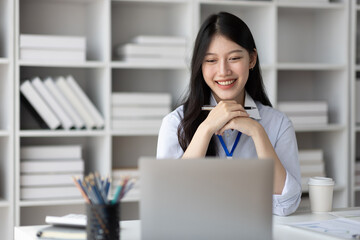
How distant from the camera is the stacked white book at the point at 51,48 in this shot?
9.60 feet

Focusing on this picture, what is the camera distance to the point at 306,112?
341 cm

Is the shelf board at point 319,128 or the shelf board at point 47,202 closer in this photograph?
the shelf board at point 47,202

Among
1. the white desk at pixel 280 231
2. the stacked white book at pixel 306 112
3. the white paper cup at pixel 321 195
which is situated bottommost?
the white desk at pixel 280 231

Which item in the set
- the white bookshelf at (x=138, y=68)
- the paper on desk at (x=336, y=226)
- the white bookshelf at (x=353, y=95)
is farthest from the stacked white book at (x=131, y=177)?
the paper on desk at (x=336, y=226)

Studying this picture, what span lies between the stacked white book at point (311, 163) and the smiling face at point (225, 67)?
4.51ft

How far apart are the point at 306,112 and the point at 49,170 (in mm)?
1552

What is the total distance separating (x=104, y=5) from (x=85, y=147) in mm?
860

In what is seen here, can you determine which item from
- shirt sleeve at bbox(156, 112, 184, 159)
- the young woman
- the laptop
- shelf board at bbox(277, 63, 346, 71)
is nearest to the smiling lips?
the young woman

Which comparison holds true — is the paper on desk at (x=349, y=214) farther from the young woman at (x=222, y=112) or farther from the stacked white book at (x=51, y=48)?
the stacked white book at (x=51, y=48)

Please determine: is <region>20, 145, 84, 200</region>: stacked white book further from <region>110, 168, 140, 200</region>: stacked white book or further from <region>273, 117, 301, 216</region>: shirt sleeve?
<region>273, 117, 301, 216</region>: shirt sleeve

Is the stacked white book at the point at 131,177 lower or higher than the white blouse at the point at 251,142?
lower

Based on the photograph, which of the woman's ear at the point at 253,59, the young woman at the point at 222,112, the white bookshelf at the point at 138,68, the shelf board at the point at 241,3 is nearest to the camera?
the young woman at the point at 222,112

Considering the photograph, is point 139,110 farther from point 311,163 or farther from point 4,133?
point 311,163

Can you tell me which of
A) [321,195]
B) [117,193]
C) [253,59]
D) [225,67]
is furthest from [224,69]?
[117,193]
